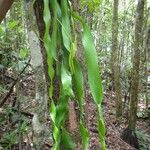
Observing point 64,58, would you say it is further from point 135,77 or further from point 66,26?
point 135,77

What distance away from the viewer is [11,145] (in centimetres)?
506

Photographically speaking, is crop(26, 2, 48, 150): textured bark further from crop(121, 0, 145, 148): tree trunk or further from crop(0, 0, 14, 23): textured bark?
crop(121, 0, 145, 148): tree trunk

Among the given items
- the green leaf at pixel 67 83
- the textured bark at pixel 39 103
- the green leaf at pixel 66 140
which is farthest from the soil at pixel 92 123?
the green leaf at pixel 67 83

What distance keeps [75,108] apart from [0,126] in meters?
4.05

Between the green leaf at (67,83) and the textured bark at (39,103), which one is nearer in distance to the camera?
the green leaf at (67,83)

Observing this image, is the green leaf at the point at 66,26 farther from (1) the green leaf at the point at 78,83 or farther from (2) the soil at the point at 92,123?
(2) the soil at the point at 92,123

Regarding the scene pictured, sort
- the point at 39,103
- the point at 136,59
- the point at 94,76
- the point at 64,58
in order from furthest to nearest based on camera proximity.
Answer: the point at 136,59
the point at 39,103
the point at 64,58
the point at 94,76

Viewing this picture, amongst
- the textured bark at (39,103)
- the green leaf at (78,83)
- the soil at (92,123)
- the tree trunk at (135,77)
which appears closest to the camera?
the green leaf at (78,83)

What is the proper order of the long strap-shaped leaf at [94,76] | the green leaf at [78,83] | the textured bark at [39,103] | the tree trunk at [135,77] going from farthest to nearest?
the tree trunk at [135,77] → the textured bark at [39,103] → the green leaf at [78,83] → the long strap-shaped leaf at [94,76]

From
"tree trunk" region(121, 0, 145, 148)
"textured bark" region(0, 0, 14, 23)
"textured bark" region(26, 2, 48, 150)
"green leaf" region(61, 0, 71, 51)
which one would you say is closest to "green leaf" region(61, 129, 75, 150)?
"green leaf" region(61, 0, 71, 51)

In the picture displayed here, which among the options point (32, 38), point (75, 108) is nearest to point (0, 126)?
point (32, 38)

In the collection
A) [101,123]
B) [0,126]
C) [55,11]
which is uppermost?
[0,126]

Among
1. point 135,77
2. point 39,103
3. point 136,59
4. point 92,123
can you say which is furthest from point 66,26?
point 135,77

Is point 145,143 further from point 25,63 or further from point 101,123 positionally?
point 101,123
